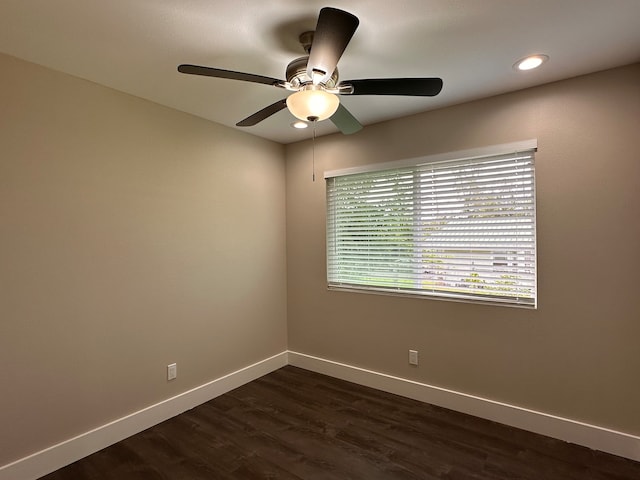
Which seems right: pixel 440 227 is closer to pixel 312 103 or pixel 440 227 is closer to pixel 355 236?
pixel 355 236

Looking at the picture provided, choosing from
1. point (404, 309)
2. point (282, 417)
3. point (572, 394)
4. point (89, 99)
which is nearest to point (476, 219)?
point (404, 309)

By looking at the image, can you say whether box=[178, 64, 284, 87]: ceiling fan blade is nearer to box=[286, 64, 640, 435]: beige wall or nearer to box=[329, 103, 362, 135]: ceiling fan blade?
box=[329, 103, 362, 135]: ceiling fan blade

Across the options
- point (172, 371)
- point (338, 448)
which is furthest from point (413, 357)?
point (172, 371)

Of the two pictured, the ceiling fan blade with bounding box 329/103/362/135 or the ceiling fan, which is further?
the ceiling fan blade with bounding box 329/103/362/135

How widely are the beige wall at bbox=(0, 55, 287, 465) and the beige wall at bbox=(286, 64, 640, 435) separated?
163 cm

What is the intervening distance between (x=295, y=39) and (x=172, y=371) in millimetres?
2602

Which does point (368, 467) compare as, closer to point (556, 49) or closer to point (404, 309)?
point (404, 309)

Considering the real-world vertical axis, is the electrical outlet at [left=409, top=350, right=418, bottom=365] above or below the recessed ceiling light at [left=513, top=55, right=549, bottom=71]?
below

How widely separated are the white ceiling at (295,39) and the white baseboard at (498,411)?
7.76ft

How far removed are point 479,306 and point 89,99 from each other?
3204 mm

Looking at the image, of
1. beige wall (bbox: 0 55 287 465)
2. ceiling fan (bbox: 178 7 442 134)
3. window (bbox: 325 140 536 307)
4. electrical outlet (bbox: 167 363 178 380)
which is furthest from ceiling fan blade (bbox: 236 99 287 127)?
electrical outlet (bbox: 167 363 178 380)

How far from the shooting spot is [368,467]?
7.02ft

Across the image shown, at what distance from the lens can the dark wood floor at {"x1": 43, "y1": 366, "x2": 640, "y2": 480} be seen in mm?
2078

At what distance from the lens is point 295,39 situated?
5.99 feet
